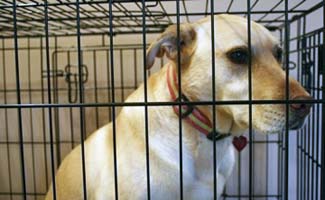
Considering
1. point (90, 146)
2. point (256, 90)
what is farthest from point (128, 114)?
point (256, 90)

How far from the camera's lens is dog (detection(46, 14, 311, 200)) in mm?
900

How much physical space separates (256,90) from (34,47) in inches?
51.4

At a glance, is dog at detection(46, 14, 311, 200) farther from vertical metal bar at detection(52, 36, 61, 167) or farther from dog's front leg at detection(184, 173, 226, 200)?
vertical metal bar at detection(52, 36, 61, 167)

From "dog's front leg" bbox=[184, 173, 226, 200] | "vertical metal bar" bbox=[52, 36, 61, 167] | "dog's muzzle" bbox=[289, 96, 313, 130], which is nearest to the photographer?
"dog's muzzle" bbox=[289, 96, 313, 130]

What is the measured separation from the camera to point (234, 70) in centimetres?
92

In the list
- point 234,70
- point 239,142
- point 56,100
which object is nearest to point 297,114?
point 234,70

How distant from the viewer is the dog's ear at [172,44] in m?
0.91

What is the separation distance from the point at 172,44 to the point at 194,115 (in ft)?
0.60

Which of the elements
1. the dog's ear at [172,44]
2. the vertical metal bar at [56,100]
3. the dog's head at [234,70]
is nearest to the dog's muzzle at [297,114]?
the dog's head at [234,70]

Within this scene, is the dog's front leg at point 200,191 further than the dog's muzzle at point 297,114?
Yes

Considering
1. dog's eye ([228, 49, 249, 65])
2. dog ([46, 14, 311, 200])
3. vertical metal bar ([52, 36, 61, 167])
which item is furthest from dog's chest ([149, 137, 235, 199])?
vertical metal bar ([52, 36, 61, 167])

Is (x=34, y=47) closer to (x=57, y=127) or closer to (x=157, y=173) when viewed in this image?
(x=57, y=127)

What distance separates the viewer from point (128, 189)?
97cm

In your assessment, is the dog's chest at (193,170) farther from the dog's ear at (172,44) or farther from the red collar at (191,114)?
the dog's ear at (172,44)
